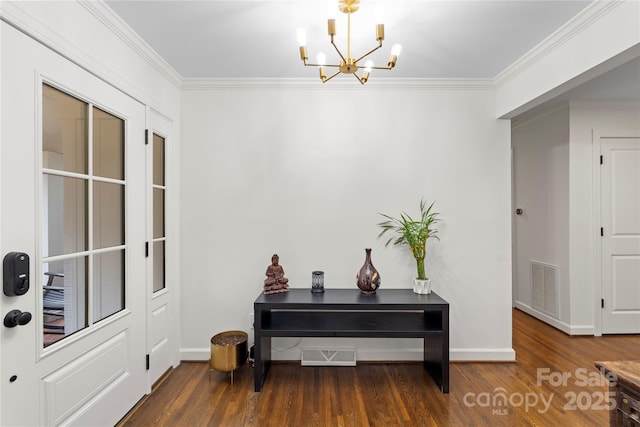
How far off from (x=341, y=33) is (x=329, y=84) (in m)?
0.76

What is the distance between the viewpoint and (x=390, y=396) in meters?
2.51

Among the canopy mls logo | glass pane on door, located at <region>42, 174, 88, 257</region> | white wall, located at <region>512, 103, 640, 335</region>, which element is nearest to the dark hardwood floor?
the canopy mls logo

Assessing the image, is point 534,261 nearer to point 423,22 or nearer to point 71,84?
point 423,22

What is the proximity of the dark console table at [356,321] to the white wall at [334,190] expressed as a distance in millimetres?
278

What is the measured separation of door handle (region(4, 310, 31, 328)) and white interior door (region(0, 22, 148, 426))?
0.10 ft

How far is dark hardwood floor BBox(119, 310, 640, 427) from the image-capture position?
222 centimetres

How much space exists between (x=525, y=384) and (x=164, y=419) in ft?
8.84

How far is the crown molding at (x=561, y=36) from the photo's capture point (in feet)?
6.28

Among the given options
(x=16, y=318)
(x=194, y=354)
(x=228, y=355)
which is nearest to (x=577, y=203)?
(x=228, y=355)

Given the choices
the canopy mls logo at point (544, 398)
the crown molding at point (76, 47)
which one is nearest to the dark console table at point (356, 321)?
the canopy mls logo at point (544, 398)

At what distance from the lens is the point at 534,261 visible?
4.32 m

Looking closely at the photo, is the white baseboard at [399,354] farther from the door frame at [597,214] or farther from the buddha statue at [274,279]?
the door frame at [597,214]

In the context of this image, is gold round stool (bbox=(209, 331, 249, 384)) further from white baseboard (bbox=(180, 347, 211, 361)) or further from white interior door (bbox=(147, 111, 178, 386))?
white interior door (bbox=(147, 111, 178, 386))

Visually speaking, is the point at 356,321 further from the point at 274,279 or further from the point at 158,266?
the point at 158,266
